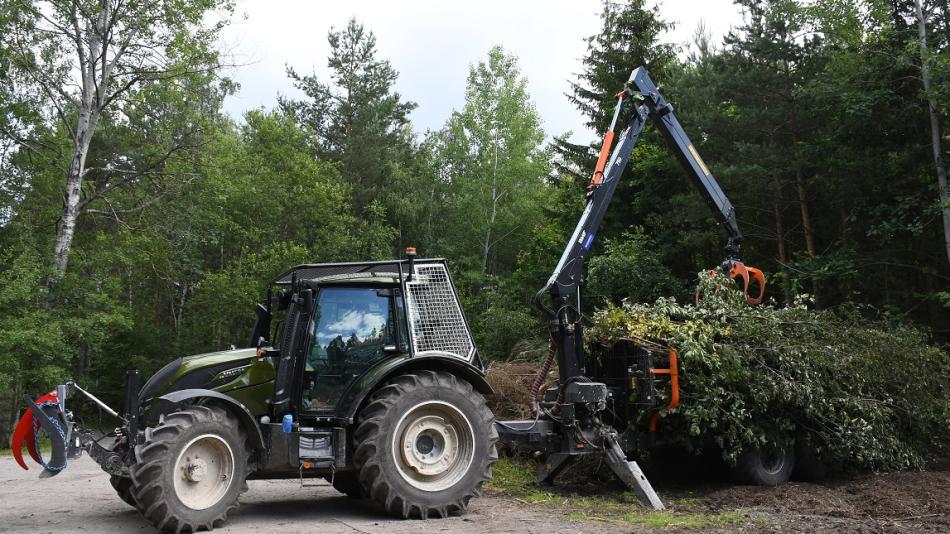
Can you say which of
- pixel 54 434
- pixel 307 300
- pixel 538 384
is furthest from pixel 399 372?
pixel 54 434

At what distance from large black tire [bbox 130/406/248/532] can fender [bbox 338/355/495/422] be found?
0.97m

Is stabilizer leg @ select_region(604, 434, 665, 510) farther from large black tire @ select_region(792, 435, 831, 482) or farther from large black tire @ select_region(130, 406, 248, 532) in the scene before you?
large black tire @ select_region(130, 406, 248, 532)

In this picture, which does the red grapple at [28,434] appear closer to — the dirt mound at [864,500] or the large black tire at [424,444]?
the large black tire at [424,444]

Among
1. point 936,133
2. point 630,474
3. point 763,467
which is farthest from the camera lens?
point 936,133

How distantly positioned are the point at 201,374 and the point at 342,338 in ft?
4.31

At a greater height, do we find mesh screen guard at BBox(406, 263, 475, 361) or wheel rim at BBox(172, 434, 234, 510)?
mesh screen guard at BBox(406, 263, 475, 361)

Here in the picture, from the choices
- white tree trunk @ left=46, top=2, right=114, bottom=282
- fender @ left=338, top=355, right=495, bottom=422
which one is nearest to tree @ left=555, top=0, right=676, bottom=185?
white tree trunk @ left=46, top=2, right=114, bottom=282

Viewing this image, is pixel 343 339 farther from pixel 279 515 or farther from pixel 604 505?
pixel 604 505

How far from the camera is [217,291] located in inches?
1096

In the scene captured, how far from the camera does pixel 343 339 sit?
720cm

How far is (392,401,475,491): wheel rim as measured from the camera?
703 cm

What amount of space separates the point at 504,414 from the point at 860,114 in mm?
10089

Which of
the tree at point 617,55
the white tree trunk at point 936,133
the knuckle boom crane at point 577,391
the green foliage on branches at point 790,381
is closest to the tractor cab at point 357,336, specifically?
the knuckle boom crane at point 577,391

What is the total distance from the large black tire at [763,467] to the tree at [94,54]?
53.0 feet
